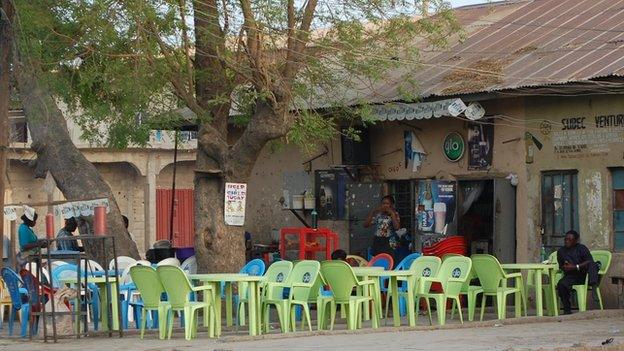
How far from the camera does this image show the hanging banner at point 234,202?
18219mm

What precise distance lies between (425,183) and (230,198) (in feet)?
14.4

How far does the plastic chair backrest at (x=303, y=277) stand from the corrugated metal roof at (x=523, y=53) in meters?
4.66

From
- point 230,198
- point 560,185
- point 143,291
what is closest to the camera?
point 143,291

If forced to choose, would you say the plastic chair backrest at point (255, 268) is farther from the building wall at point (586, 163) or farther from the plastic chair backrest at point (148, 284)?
the building wall at point (586, 163)

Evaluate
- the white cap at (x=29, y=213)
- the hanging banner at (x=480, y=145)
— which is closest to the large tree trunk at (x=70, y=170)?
the white cap at (x=29, y=213)

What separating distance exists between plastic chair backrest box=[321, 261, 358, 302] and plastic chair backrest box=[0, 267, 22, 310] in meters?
3.99

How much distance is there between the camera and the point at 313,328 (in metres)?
16.6

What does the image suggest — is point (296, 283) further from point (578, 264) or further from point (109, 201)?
point (109, 201)

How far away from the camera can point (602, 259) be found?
1819 cm

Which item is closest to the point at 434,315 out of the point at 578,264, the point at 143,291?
the point at 578,264

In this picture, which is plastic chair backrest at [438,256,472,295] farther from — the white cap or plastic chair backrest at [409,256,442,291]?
the white cap

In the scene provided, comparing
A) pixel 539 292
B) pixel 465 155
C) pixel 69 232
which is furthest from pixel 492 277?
pixel 69 232

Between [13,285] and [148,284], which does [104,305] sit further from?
[148,284]

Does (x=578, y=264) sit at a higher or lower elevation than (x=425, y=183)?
lower
